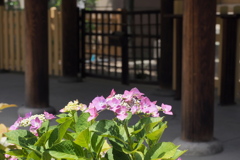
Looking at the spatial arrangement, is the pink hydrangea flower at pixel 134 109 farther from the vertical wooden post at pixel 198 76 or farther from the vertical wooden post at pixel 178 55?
the vertical wooden post at pixel 178 55

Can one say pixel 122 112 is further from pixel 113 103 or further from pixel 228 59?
pixel 228 59

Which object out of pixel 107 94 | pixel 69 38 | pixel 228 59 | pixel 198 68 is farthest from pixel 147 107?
pixel 69 38

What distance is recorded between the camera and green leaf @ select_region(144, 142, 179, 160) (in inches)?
89.5

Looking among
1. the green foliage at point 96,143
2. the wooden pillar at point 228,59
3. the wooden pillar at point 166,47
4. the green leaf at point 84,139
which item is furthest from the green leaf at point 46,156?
the wooden pillar at point 166,47

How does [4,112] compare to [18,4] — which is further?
[18,4]

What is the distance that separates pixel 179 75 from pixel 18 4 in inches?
491

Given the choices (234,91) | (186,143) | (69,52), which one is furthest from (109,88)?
(186,143)

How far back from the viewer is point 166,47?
863cm

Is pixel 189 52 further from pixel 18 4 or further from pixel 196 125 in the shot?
pixel 18 4

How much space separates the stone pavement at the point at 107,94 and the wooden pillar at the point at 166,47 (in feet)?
0.67

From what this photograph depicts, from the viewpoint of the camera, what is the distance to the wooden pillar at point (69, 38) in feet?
33.4

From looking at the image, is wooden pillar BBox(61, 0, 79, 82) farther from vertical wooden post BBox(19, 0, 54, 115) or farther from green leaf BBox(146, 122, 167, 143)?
green leaf BBox(146, 122, 167, 143)

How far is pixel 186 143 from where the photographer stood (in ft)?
17.4

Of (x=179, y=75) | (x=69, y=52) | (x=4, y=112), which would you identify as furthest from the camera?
(x=69, y=52)
